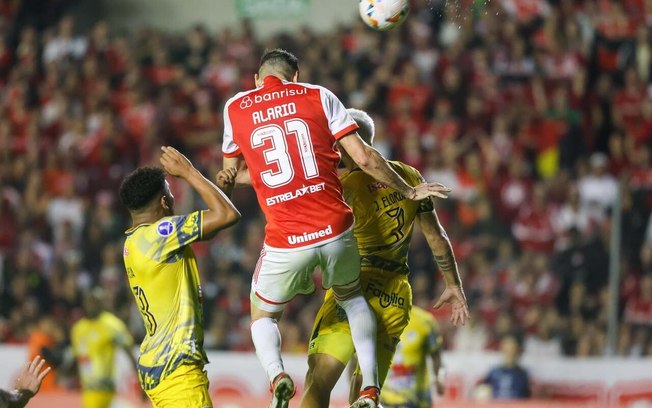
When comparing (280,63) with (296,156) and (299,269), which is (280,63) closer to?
Result: (296,156)

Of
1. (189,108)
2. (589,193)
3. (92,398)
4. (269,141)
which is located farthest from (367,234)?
(189,108)

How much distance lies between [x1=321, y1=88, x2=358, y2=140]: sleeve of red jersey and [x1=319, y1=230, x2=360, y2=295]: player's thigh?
0.59 meters

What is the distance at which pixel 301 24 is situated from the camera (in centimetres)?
1894

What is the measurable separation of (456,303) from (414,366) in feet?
8.43

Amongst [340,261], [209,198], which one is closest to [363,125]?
[340,261]

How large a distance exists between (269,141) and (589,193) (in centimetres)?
838

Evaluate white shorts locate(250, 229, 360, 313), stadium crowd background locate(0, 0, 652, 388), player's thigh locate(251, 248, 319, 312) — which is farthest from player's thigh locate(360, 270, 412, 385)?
stadium crowd background locate(0, 0, 652, 388)

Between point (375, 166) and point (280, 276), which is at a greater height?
point (375, 166)

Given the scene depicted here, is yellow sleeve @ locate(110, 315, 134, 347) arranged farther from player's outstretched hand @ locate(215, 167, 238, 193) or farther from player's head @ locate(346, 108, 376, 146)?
player's head @ locate(346, 108, 376, 146)

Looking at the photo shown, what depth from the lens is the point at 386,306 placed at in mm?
7449

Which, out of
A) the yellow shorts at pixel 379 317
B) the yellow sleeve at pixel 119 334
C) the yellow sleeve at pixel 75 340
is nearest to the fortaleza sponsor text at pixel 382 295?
the yellow shorts at pixel 379 317

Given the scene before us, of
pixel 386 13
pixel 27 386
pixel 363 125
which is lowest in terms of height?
pixel 27 386

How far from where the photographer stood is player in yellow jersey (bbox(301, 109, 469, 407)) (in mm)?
7305

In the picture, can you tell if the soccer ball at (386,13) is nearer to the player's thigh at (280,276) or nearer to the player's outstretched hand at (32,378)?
the player's thigh at (280,276)
